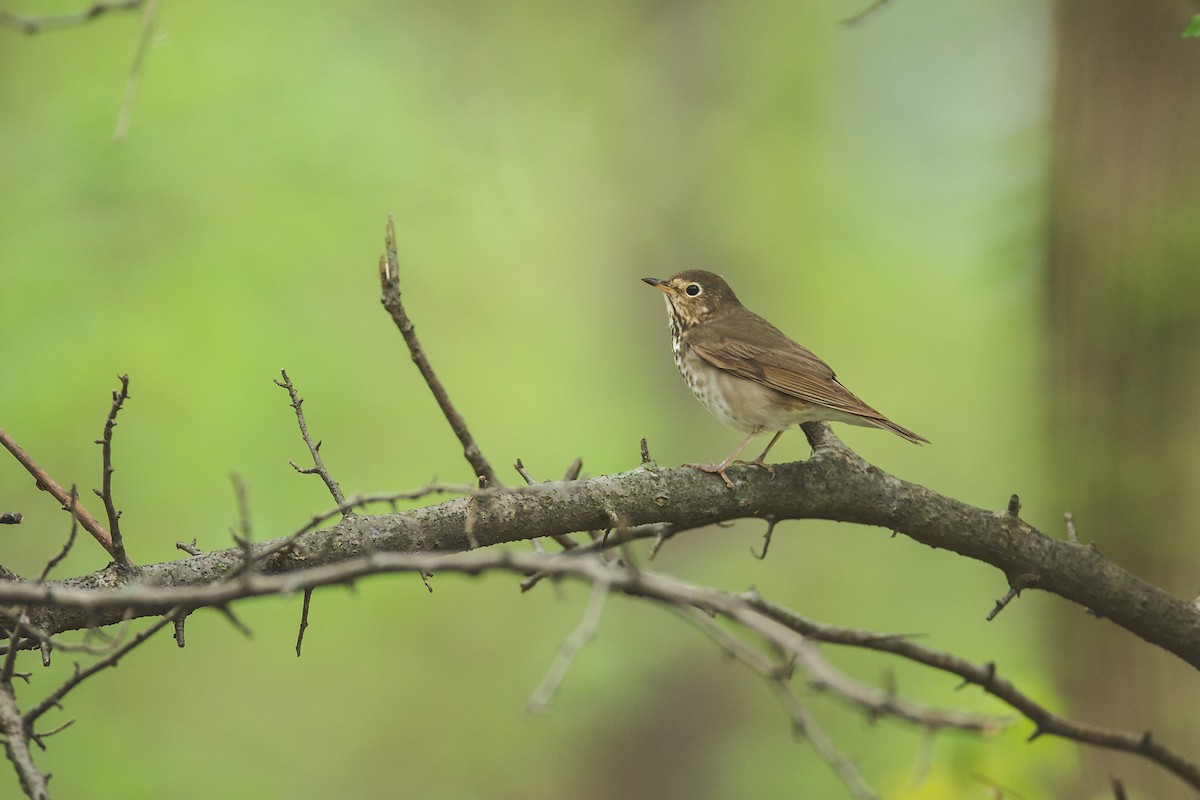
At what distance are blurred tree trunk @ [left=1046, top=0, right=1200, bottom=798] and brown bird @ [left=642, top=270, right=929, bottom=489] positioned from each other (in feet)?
4.40

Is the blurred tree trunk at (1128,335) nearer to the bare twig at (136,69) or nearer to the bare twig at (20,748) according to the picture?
the bare twig at (136,69)

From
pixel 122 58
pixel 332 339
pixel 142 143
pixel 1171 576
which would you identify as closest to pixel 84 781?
pixel 332 339

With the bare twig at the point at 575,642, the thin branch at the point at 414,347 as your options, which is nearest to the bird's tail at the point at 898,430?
the thin branch at the point at 414,347

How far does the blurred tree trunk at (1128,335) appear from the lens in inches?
195

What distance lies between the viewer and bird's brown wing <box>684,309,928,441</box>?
183 inches

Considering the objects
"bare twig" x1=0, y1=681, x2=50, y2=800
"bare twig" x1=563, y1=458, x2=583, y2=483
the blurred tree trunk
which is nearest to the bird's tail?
the blurred tree trunk

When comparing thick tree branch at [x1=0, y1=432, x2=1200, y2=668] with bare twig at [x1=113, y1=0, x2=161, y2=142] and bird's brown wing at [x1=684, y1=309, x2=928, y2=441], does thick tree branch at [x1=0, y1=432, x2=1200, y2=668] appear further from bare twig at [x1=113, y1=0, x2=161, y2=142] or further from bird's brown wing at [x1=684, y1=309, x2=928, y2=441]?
bare twig at [x1=113, y1=0, x2=161, y2=142]

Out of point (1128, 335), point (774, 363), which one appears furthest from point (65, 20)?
point (1128, 335)

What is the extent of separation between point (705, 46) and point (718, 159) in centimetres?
147

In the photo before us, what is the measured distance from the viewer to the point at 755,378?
496 cm

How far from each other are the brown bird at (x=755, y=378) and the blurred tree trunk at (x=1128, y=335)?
1.34 meters

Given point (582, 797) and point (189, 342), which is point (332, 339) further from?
point (582, 797)

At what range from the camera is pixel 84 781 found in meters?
7.57

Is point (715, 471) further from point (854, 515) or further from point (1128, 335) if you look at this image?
point (1128, 335)
